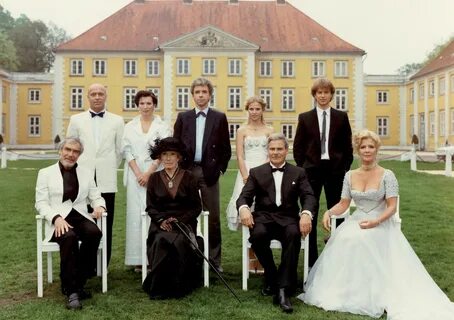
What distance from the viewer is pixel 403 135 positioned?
51.2 m

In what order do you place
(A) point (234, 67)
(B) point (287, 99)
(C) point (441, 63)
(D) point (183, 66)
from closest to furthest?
(C) point (441, 63) → (D) point (183, 66) → (A) point (234, 67) → (B) point (287, 99)

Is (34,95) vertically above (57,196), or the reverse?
(34,95)

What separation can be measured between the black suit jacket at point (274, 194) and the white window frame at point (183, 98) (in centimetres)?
4069

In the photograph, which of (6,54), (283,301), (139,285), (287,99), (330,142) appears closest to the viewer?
(283,301)

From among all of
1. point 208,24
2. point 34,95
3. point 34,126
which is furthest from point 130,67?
point 34,126

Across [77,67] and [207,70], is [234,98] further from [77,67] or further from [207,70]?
[77,67]

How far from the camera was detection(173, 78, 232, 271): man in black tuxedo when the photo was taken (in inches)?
239

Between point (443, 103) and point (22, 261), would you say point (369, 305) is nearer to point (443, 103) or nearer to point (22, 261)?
point (22, 261)

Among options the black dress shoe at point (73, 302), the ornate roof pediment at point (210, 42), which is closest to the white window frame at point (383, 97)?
the ornate roof pediment at point (210, 42)

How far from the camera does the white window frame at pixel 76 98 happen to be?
156 feet

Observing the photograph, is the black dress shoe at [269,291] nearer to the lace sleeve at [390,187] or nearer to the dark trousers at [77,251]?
the lace sleeve at [390,187]

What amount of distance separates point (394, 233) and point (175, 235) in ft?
6.38

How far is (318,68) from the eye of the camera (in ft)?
156

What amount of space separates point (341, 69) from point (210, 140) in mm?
43112
